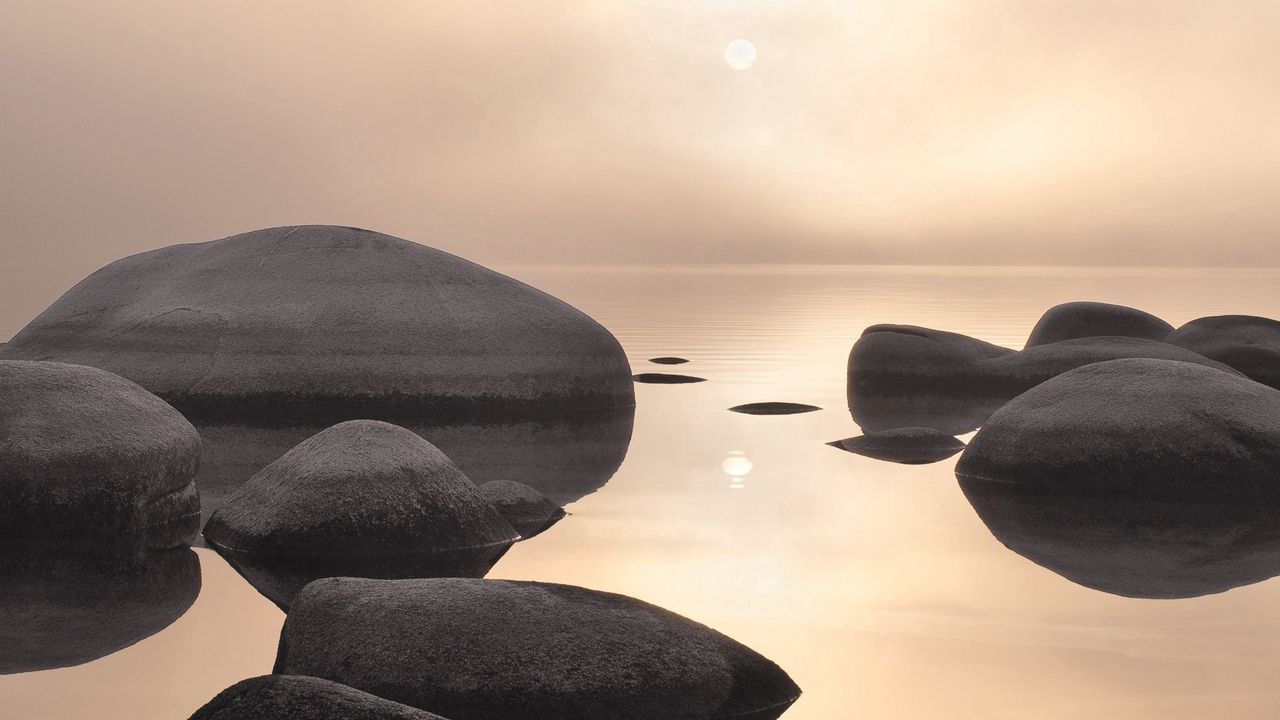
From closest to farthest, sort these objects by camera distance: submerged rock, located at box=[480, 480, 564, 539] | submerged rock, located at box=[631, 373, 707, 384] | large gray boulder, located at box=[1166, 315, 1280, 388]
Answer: submerged rock, located at box=[480, 480, 564, 539], large gray boulder, located at box=[1166, 315, 1280, 388], submerged rock, located at box=[631, 373, 707, 384]

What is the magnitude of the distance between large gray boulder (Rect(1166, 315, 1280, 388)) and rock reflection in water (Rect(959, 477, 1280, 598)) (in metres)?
10.6

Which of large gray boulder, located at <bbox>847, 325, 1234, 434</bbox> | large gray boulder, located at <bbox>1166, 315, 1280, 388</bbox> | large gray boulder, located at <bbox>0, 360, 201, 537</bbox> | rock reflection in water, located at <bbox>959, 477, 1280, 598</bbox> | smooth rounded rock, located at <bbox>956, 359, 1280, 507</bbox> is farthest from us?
large gray boulder, located at <bbox>1166, 315, 1280, 388</bbox>

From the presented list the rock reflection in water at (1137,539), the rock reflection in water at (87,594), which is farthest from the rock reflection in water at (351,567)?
the rock reflection in water at (1137,539)

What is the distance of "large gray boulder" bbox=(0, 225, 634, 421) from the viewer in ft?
42.3

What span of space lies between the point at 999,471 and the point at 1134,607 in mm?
3564

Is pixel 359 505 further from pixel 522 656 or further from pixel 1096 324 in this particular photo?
pixel 1096 324

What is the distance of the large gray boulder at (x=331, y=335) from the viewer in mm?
12898

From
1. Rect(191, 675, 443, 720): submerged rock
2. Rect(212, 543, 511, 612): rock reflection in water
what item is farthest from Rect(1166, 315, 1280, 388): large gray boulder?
Rect(191, 675, 443, 720): submerged rock

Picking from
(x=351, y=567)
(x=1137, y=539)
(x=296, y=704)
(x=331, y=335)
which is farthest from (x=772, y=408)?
(x=296, y=704)

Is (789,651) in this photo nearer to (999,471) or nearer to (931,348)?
(999,471)

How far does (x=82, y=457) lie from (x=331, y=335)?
5.80 m

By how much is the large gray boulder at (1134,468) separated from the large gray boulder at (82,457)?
16.5ft

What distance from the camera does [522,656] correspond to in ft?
14.4

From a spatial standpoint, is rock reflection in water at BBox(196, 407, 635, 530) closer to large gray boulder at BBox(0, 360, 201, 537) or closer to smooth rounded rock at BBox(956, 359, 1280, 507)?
large gray boulder at BBox(0, 360, 201, 537)
